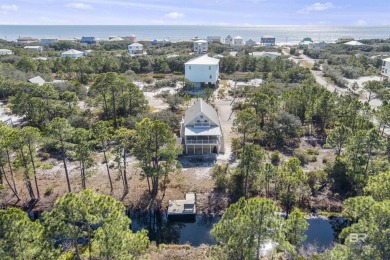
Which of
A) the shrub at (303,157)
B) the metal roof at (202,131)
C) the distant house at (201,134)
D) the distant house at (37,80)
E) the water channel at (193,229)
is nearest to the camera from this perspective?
the water channel at (193,229)

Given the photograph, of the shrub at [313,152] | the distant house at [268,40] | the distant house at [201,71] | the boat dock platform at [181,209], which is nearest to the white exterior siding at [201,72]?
the distant house at [201,71]

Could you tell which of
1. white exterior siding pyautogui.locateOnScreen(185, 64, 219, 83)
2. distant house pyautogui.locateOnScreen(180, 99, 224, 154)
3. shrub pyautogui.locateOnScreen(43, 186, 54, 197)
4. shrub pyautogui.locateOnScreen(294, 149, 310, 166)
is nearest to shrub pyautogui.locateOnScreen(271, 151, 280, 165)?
shrub pyautogui.locateOnScreen(294, 149, 310, 166)

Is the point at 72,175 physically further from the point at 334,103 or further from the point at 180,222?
the point at 334,103

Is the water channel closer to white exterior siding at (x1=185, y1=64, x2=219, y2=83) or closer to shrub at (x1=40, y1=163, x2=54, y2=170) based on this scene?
shrub at (x1=40, y1=163, x2=54, y2=170)

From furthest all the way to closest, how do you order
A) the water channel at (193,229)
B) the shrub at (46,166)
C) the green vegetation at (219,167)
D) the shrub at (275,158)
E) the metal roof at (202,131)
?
the metal roof at (202,131) < the shrub at (275,158) < the shrub at (46,166) < the water channel at (193,229) < the green vegetation at (219,167)

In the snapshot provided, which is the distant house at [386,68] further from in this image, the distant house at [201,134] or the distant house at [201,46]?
the distant house at [201,46]

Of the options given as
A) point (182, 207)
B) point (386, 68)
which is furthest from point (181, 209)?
point (386, 68)
